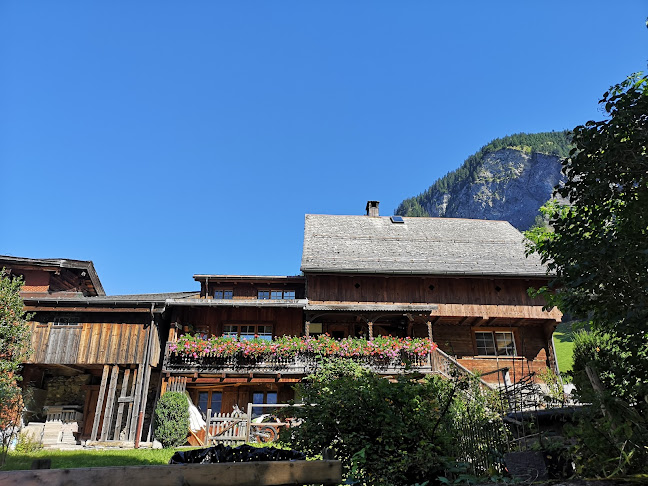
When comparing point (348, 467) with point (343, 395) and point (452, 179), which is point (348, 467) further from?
point (452, 179)

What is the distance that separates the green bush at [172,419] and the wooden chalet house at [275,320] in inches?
46.3

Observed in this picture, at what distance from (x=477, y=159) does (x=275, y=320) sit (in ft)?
348

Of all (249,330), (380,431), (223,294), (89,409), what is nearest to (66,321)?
(89,409)

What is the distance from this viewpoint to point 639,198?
5.68 metres

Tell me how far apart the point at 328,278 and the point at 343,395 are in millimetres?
14573

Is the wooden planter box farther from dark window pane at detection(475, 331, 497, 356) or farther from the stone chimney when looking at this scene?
the stone chimney

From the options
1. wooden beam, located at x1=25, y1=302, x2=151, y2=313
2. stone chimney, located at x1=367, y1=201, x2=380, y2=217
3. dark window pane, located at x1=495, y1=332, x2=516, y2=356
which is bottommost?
dark window pane, located at x1=495, y1=332, x2=516, y2=356

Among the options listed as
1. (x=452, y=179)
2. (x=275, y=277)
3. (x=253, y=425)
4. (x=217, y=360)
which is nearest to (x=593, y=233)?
(x=253, y=425)

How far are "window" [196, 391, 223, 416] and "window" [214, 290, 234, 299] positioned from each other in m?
4.24

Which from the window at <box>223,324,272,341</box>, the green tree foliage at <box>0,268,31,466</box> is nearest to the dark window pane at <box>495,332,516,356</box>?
the window at <box>223,324,272,341</box>

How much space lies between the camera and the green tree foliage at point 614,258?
5.18m

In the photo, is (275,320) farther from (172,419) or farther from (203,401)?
(172,419)

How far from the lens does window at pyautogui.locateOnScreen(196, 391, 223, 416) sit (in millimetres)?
19141

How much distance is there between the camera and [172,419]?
15664 millimetres
